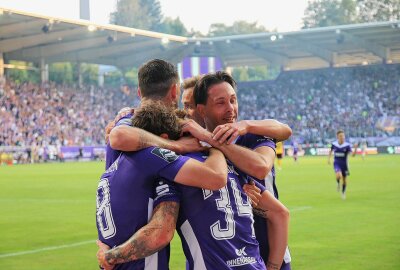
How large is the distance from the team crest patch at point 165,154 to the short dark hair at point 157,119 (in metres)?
0.15

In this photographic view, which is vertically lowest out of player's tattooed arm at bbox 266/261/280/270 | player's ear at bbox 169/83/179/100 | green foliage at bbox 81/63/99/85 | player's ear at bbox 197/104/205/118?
player's tattooed arm at bbox 266/261/280/270

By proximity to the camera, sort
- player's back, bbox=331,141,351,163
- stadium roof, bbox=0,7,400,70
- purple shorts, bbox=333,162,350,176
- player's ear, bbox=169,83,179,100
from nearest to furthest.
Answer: player's ear, bbox=169,83,179,100 < purple shorts, bbox=333,162,350,176 < player's back, bbox=331,141,351,163 < stadium roof, bbox=0,7,400,70

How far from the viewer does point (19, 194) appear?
2389 centimetres

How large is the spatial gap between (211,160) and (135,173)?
41cm

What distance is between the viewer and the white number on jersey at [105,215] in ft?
11.8

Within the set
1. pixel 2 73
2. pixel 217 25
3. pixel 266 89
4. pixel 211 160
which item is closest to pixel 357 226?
pixel 211 160

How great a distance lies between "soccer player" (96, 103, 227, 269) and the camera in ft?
11.5

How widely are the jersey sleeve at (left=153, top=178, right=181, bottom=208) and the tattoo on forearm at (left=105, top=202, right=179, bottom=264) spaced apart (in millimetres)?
23

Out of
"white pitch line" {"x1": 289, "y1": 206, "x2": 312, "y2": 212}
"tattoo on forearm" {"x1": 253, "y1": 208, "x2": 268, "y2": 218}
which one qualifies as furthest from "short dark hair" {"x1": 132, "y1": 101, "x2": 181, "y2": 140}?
"white pitch line" {"x1": 289, "y1": 206, "x2": 312, "y2": 212}

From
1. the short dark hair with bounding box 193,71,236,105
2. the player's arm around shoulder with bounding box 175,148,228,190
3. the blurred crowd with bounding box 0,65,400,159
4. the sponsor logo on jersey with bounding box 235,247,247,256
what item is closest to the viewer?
the player's arm around shoulder with bounding box 175,148,228,190

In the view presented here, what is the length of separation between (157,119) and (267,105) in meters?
66.5

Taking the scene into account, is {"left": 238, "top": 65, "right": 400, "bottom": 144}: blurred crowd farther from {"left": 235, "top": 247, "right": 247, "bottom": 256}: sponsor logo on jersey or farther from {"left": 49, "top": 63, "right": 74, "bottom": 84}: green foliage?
{"left": 235, "top": 247, "right": 247, "bottom": 256}: sponsor logo on jersey

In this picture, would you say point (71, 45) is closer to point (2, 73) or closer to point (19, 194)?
point (2, 73)

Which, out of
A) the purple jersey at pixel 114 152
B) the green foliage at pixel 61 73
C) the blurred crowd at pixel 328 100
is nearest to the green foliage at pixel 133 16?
the green foliage at pixel 61 73
